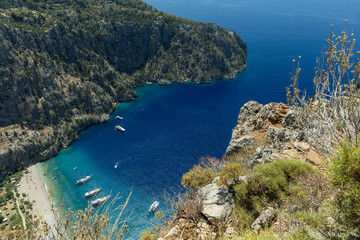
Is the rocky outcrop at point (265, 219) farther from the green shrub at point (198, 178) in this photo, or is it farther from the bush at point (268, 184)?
the green shrub at point (198, 178)

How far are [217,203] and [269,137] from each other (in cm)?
1395

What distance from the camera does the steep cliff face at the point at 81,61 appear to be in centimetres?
8694

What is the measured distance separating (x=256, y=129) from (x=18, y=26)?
11116 cm

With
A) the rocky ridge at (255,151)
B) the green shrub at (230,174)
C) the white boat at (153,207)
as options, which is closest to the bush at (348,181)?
the rocky ridge at (255,151)

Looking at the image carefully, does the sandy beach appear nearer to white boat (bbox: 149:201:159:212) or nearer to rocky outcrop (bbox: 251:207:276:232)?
white boat (bbox: 149:201:159:212)

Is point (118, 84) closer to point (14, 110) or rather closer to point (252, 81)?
point (14, 110)

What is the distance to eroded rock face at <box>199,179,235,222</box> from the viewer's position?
1622cm

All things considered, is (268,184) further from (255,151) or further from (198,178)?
(198,178)

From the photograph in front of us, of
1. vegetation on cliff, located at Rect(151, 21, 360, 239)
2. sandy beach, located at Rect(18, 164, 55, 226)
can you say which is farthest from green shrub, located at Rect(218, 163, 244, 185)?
sandy beach, located at Rect(18, 164, 55, 226)

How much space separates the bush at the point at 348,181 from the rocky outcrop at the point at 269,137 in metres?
9.06

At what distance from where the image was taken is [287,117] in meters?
27.9

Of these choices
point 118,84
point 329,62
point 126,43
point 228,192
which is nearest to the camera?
point 329,62

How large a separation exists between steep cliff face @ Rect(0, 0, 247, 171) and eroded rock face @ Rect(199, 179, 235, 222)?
84.2 m

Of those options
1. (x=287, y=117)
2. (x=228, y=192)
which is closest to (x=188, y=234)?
(x=228, y=192)
